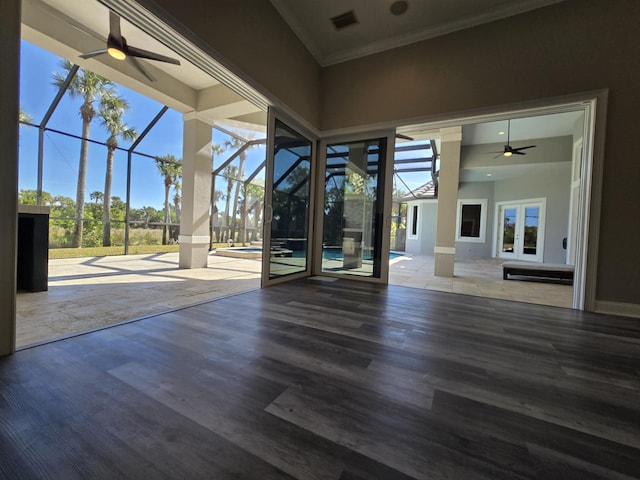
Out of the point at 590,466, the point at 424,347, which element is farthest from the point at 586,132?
the point at 590,466

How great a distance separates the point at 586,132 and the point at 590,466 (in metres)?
3.46

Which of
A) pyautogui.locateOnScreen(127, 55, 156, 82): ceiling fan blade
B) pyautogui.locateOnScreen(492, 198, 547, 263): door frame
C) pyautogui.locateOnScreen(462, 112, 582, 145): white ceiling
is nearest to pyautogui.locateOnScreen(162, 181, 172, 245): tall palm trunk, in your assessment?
pyautogui.locateOnScreen(127, 55, 156, 82): ceiling fan blade

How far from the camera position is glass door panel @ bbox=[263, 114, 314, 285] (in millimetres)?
3428

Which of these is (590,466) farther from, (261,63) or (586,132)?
(261,63)

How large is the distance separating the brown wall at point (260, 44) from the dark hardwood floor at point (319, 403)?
7.99 ft

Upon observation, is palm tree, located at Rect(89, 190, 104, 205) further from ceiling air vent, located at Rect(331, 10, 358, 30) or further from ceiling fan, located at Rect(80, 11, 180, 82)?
ceiling air vent, located at Rect(331, 10, 358, 30)

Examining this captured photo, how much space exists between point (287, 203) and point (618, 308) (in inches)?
156

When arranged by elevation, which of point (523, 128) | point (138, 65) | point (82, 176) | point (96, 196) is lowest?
point (96, 196)

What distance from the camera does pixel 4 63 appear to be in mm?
1378

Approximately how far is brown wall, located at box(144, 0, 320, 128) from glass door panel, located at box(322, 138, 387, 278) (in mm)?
815

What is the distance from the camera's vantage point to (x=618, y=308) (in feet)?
8.80

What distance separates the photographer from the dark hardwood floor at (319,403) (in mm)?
838

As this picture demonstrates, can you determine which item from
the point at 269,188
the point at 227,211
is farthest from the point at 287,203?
the point at 227,211

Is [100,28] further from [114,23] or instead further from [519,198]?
[519,198]
